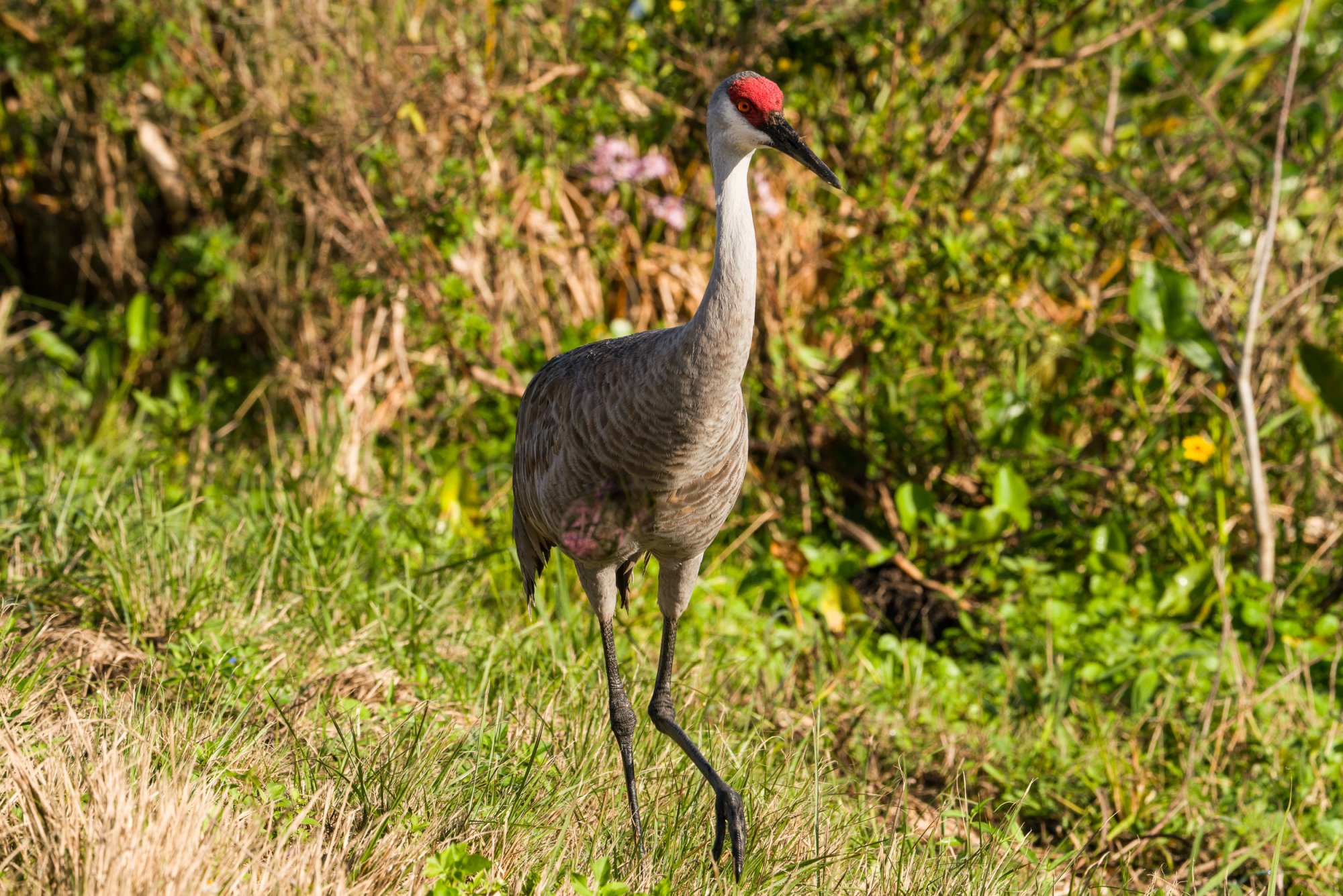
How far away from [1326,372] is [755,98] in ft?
9.75

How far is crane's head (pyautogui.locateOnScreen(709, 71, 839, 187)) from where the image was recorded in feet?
7.86

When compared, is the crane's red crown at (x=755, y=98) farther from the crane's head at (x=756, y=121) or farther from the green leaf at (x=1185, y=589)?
the green leaf at (x=1185, y=589)

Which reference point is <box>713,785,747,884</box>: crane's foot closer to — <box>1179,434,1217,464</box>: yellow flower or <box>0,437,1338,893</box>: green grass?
<box>0,437,1338,893</box>: green grass

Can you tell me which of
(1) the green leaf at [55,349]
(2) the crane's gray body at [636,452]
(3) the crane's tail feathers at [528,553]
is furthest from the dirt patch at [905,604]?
(1) the green leaf at [55,349]

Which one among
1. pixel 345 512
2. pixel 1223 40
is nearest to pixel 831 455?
pixel 345 512

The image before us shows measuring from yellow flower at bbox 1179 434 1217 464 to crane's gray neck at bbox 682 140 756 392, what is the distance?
2.51 meters

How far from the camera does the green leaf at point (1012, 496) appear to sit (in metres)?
4.33

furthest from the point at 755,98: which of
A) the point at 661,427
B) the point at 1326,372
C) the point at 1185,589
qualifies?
the point at 1326,372

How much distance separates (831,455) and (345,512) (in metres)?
1.97

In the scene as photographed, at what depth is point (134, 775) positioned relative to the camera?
235 centimetres

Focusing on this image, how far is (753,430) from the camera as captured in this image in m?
5.13

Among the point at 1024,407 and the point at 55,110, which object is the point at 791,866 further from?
the point at 55,110

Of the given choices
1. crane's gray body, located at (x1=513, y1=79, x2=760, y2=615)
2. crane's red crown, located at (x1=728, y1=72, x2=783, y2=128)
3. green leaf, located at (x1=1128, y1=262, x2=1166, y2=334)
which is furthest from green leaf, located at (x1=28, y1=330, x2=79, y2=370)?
green leaf, located at (x1=1128, y1=262, x2=1166, y2=334)

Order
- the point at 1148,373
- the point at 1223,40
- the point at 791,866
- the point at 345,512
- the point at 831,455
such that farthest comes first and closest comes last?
the point at 1223,40
the point at 831,455
the point at 1148,373
the point at 345,512
the point at 791,866
